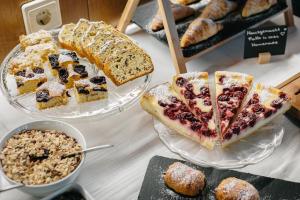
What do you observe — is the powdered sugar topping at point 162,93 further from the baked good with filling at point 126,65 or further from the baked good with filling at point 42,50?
the baked good with filling at point 42,50

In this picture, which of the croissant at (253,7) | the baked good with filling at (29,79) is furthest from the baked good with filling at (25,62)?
the croissant at (253,7)

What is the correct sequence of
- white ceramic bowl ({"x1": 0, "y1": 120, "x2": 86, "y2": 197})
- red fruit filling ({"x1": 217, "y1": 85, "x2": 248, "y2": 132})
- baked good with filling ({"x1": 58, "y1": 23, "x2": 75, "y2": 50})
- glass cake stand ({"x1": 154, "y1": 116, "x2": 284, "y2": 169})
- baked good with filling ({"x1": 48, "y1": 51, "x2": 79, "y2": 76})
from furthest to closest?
baked good with filling ({"x1": 58, "y1": 23, "x2": 75, "y2": 50}) < baked good with filling ({"x1": 48, "y1": 51, "x2": 79, "y2": 76}) < red fruit filling ({"x1": 217, "y1": 85, "x2": 248, "y2": 132}) < glass cake stand ({"x1": 154, "y1": 116, "x2": 284, "y2": 169}) < white ceramic bowl ({"x1": 0, "y1": 120, "x2": 86, "y2": 197})

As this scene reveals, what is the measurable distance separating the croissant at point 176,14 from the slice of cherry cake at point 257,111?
43cm

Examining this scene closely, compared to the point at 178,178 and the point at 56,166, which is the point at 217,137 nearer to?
the point at 178,178

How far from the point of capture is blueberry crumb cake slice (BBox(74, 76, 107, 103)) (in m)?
1.30

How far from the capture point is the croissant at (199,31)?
4.97ft

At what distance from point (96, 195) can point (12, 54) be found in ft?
1.92

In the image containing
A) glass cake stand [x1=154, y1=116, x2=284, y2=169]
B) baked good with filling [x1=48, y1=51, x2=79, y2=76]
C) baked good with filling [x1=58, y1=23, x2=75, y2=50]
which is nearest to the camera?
glass cake stand [x1=154, y1=116, x2=284, y2=169]

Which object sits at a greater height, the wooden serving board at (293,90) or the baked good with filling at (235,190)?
the wooden serving board at (293,90)

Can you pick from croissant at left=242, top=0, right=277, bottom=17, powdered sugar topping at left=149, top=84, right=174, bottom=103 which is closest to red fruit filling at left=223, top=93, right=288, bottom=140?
powdered sugar topping at left=149, top=84, right=174, bottom=103

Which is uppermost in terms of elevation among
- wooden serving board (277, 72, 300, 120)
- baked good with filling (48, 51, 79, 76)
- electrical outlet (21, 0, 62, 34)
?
electrical outlet (21, 0, 62, 34)

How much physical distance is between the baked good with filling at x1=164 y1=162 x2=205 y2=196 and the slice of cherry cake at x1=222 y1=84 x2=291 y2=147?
140 millimetres

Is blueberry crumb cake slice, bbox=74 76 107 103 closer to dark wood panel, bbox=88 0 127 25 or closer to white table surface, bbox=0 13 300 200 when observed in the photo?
white table surface, bbox=0 13 300 200

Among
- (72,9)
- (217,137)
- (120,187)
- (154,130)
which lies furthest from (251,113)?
(72,9)
